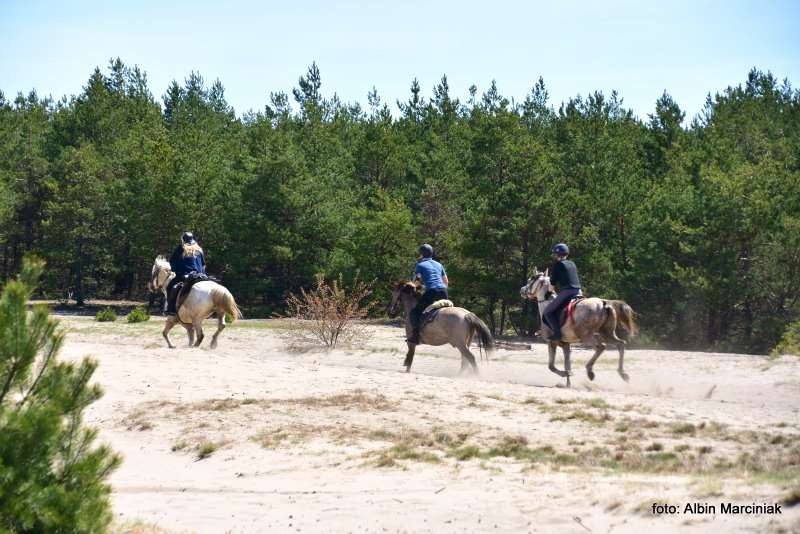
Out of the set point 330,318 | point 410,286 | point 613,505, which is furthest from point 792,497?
point 330,318

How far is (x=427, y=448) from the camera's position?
10.7 m

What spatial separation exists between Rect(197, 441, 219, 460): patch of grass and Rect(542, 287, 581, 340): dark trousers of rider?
8.58 metres

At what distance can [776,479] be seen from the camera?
7.95 m

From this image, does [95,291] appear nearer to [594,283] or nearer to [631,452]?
[594,283]

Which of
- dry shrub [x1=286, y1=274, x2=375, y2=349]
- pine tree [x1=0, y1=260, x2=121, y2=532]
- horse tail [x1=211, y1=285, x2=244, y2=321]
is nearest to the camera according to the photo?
pine tree [x1=0, y1=260, x2=121, y2=532]

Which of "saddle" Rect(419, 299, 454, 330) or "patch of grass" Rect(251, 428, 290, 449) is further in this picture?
"saddle" Rect(419, 299, 454, 330)

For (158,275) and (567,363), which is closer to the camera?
(567,363)

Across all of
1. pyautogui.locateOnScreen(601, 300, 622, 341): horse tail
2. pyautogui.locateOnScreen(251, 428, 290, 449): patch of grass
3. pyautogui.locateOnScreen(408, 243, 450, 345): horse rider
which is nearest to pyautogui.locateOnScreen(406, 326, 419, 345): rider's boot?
pyautogui.locateOnScreen(408, 243, 450, 345): horse rider

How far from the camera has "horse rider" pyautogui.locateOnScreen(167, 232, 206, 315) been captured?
20.9 m

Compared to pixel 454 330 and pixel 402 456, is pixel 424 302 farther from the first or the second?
pixel 402 456

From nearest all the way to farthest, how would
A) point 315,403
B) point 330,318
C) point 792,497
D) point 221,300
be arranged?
point 792,497 < point 315,403 < point 221,300 < point 330,318

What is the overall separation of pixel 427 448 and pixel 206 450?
2.65 m

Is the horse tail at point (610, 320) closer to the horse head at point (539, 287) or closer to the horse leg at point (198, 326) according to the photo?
the horse head at point (539, 287)

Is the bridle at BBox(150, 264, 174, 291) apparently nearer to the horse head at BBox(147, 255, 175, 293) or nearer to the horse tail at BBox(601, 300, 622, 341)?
the horse head at BBox(147, 255, 175, 293)
